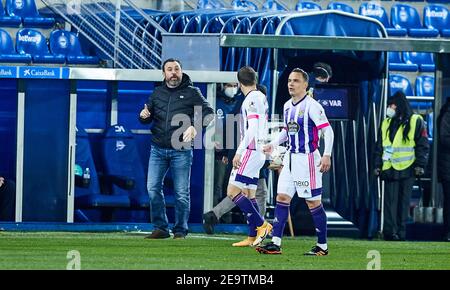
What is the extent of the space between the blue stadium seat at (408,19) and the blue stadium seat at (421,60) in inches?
15.1

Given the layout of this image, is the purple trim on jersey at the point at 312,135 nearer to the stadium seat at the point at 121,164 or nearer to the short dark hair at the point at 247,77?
the short dark hair at the point at 247,77

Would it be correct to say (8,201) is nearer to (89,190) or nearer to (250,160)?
(89,190)

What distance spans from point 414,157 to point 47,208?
15.6 ft

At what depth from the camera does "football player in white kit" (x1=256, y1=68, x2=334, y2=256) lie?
590 inches

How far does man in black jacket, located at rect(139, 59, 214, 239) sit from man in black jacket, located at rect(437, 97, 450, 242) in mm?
4040

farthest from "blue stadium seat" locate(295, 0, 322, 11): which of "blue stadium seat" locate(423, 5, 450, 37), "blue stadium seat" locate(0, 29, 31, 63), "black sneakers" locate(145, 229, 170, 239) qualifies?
"black sneakers" locate(145, 229, 170, 239)

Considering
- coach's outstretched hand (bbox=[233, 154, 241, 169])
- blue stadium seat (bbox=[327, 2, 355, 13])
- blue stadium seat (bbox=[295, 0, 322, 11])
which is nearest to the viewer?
coach's outstretched hand (bbox=[233, 154, 241, 169])

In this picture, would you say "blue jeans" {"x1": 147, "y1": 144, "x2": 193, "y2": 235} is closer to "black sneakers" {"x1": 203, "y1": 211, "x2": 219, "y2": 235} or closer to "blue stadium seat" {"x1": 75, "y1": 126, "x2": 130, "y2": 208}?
"black sneakers" {"x1": 203, "y1": 211, "x2": 219, "y2": 235}

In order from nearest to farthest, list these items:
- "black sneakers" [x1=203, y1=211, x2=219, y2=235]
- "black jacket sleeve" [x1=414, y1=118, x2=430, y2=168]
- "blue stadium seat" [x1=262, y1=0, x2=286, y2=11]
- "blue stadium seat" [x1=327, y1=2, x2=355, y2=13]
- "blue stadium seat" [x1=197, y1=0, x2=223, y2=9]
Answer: "black sneakers" [x1=203, y1=211, x2=219, y2=235] < "black jacket sleeve" [x1=414, y1=118, x2=430, y2=168] < "blue stadium seat" [x1=197, y1=0, x2=223, y2=9] < "blue stadium seat" [x1=262, y1=0, x2=286, y2=11] < "blue stadium seat" [x1=327, y1=2, x2=355, y2=13]

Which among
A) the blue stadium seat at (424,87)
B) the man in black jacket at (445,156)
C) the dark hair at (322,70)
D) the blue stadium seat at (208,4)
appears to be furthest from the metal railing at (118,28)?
the blue stadium seat at (424,87)

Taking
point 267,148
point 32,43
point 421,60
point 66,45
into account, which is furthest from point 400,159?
point 421,60

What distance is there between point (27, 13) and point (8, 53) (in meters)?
1.11

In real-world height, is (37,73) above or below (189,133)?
above

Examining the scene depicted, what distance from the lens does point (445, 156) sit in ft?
65.6
